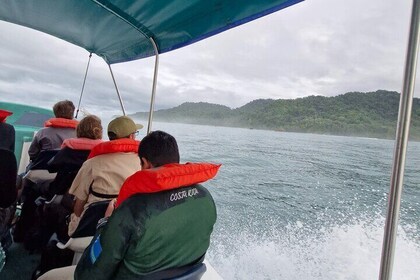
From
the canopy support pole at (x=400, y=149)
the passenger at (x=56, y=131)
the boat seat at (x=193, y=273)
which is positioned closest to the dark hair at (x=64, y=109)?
the passenger at (x=56, y=131)

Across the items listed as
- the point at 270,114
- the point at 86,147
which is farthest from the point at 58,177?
the point at 270,114

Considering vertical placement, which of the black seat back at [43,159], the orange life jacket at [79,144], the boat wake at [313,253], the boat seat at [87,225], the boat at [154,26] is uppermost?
the boat at [154,26]

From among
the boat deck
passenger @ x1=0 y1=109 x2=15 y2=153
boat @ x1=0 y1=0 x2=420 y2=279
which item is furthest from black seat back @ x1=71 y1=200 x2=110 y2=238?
boat @ x1=0 y1=0 x2=420 y2=279

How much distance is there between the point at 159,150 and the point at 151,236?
13.6 inches

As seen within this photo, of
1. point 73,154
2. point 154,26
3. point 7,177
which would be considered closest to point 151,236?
point 7,177

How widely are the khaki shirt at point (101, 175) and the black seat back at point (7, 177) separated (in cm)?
33

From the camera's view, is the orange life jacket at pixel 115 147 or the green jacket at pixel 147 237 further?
the orange life jacket at pixel 115 147

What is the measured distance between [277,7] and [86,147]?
1412 mm

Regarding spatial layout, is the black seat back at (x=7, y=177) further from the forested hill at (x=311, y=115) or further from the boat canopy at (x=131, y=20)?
the forested hill at (x=311, y=115)

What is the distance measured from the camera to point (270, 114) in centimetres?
2922

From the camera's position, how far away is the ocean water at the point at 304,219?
7.64 metres

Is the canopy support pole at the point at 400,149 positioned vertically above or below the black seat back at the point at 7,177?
above

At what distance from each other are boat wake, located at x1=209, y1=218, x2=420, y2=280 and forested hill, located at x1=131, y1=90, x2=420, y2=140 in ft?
57.8

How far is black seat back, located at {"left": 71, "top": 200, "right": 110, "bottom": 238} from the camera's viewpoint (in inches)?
59.0
